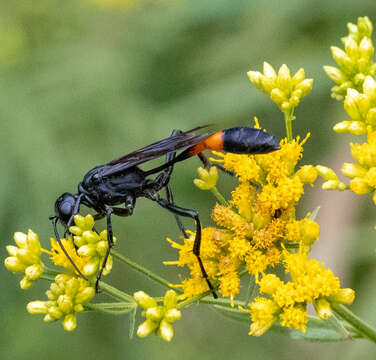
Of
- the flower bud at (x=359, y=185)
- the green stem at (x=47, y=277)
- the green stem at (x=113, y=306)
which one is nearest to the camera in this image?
the flower bud at (x=359, y=185)

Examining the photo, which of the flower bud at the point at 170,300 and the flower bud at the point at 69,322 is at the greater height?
the flower bud at the point at 170,300

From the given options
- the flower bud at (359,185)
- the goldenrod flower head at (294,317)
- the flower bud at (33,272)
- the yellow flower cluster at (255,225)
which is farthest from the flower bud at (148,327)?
the flower bud at (359,185)

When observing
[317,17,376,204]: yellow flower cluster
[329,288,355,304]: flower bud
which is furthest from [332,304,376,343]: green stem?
[317,17,376,204]: yellow flower cluster

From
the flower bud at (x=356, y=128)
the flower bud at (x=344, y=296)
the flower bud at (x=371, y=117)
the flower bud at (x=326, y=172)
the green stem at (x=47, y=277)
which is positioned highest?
the flower bud at (x=371, y=117)

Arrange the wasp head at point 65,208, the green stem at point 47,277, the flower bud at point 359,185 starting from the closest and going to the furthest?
the flower bud at point 359,185 < the green stem at point 47,277 < the wasp head at point 65,208

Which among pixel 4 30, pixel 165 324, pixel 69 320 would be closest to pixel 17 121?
pixel 4 30

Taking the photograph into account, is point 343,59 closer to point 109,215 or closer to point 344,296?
point 344,296

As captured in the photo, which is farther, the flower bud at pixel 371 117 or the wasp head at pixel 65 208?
the wasp head at pixel 65 208

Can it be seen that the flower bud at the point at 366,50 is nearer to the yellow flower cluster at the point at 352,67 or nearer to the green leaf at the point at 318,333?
the yellow flower cluster at the point at 352,67

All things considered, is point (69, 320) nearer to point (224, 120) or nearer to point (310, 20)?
point (224, 120)
